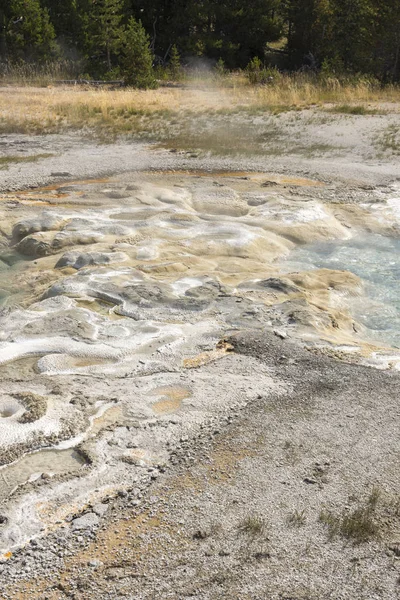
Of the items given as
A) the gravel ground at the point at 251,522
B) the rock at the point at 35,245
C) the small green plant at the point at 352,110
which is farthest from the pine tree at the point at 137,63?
the gravel ground at the point at 251,522

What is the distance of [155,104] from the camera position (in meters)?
18.4

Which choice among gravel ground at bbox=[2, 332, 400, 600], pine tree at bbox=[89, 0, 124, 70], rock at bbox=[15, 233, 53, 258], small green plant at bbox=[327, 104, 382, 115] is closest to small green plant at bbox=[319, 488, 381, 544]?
gravel ground at bbox=[2, 332, 400, 600]

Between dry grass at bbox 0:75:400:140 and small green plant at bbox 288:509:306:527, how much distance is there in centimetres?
1238

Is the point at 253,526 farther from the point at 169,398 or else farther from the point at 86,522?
the point at 169,398

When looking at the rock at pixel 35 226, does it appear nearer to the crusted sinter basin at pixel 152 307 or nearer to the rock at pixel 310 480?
the crusted sinter basin at pixel 152 307

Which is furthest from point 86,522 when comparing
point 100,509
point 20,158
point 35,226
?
point 20,158

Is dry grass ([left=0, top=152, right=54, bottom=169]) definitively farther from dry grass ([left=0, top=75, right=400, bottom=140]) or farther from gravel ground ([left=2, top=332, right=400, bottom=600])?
gravel ground ([left=2, top=332, right=400, bottom=600])

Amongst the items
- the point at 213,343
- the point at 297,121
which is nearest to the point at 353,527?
the point at 213,343

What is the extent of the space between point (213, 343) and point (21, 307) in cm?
215

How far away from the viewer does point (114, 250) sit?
8.74m

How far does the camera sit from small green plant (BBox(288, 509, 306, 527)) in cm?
404

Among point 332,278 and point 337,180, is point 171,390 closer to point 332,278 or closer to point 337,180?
point 332,278

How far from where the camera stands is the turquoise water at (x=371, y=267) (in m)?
7.46

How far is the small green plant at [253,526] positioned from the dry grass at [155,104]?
488 inches
